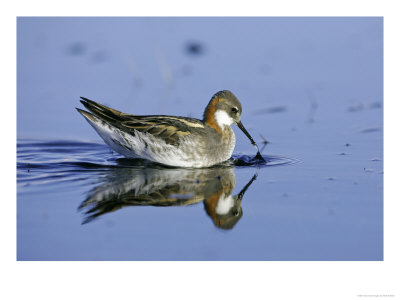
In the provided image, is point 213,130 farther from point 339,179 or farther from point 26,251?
point 26,251

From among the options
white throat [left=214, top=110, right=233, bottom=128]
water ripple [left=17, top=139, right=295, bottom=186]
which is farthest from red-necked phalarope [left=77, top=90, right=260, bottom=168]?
water ripple [left=17, top=139, right=295, bottom=186]

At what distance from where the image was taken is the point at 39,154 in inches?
388

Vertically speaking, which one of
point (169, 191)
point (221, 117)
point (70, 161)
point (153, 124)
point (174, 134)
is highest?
point (221, 117)

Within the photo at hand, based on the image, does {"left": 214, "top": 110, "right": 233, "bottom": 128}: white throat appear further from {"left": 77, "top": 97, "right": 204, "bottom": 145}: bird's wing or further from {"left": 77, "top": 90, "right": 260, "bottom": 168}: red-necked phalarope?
{"left": 77, "top": 97, "right": 204, "bottom": 145}: bird's wing

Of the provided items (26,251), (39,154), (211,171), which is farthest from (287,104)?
(26,251)

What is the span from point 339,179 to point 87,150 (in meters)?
4.19

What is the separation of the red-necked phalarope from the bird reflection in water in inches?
12.2

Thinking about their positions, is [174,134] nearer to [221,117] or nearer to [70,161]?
[221,117]

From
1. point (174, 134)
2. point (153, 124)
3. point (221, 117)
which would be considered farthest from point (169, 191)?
point (221, 117)

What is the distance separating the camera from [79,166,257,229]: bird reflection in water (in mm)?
7465

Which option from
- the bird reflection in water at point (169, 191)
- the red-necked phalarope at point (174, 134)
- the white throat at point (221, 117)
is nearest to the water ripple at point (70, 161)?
the red-necked phalarope at point (174, 134)

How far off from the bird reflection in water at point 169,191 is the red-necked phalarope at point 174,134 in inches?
12.2

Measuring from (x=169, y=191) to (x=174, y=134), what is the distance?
166 centimetres

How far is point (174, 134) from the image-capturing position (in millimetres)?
9555
